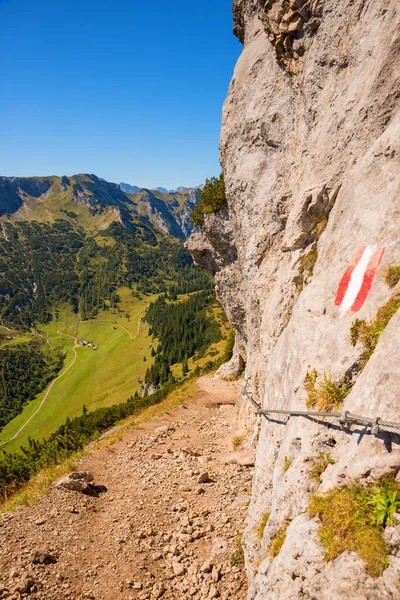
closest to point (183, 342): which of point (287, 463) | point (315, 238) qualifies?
point (315, 238)

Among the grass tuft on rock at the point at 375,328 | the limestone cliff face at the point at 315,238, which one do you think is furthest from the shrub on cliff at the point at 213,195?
the grass tuft on rock at the point at 375,328

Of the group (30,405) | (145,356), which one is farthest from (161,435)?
(30,405)

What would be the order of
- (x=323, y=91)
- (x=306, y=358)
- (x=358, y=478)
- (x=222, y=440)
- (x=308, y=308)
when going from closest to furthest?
(x=358, y=478) → (x=306, y=358) → (x=308, y=308) → (x=323, y=91) → (x=222, y=440)

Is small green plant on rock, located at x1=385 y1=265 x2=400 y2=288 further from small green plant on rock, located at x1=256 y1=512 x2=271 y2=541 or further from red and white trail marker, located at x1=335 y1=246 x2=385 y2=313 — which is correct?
small green plant on rock, located at x1=256 y1=512 x2=271 y2=541

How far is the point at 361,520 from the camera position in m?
5.81

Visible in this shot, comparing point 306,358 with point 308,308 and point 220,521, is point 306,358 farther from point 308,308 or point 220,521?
point 220,521

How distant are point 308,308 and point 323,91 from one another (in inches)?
395

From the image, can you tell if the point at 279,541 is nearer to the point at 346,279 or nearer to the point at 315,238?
the point at 346,279

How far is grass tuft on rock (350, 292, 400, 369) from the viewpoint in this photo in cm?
762

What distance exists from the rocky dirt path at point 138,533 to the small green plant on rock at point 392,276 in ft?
34.1

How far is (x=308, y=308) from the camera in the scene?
405 inches

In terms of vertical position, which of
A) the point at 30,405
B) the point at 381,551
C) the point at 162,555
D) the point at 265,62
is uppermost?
the point at 265,62

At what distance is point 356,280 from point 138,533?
13.4m

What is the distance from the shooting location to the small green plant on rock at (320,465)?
7344mm
